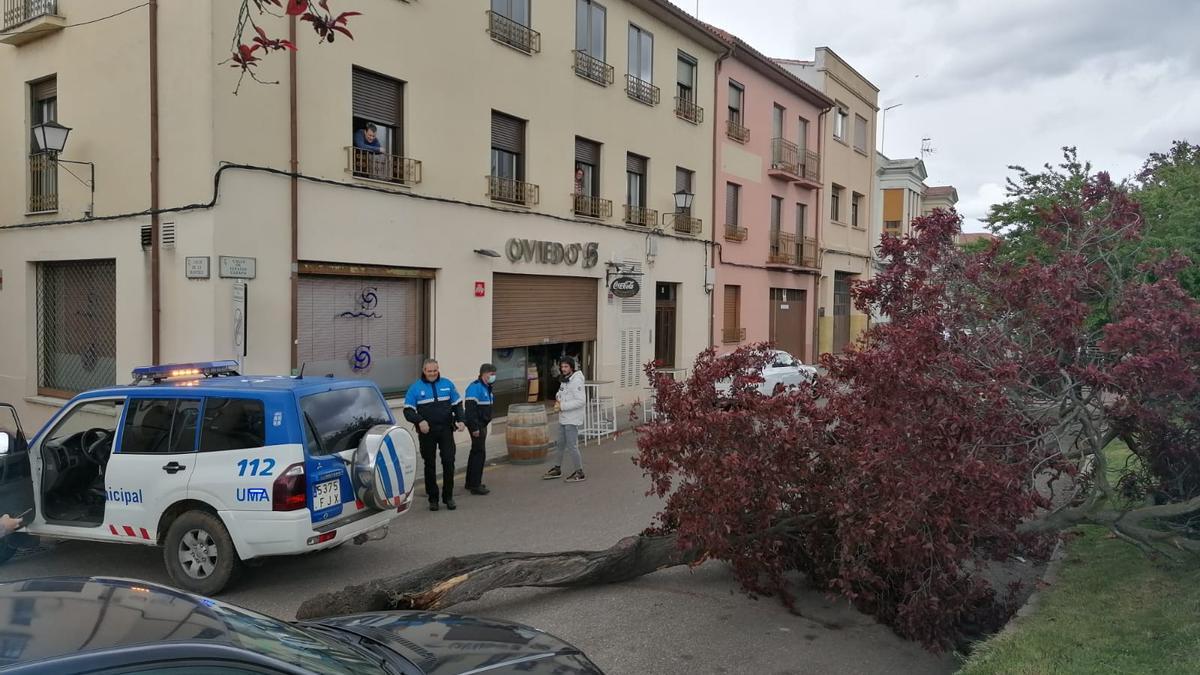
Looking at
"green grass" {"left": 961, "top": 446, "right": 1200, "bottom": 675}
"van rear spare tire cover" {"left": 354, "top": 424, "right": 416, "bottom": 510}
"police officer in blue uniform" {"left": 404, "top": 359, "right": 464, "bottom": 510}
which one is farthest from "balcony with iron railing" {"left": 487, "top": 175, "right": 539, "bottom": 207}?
"green grass" {"left": 961, "top": 446, "right": 1200, "bottom": 675}

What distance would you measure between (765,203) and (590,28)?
8.92 metres

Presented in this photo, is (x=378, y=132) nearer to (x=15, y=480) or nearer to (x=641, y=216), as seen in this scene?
(x=15, y=480)

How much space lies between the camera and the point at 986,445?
4852 mm

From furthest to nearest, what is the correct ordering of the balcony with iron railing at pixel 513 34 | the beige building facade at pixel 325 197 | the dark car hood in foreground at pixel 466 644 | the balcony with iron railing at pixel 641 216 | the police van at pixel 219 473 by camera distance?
the balcony with iron railing at pixel 641 216, the balcony with iron railing at pixel 513 34, the beige building facade at pixel 325 197, the police van at pixel 219 473, the dark car hood in foreground at pixel 466 644

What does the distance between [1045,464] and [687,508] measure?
2296mm

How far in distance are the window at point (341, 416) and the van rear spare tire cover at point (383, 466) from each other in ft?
0.42

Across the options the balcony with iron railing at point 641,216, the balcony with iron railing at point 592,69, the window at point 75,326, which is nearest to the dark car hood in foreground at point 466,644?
the window at point 75,326

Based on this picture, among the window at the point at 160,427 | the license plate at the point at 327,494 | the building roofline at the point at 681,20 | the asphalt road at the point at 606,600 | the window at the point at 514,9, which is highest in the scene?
the building roofline at the point at 681,20

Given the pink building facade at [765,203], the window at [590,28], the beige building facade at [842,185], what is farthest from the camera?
the beige building facade at [842,185]

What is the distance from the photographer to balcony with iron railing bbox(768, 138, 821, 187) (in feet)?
77.9

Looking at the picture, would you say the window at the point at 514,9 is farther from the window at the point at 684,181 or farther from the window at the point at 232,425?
the window at the point at 232,425

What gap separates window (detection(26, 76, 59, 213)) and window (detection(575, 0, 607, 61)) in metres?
8.87

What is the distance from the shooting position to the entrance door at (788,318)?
2485 centimetres

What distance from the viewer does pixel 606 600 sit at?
628 centimetres
